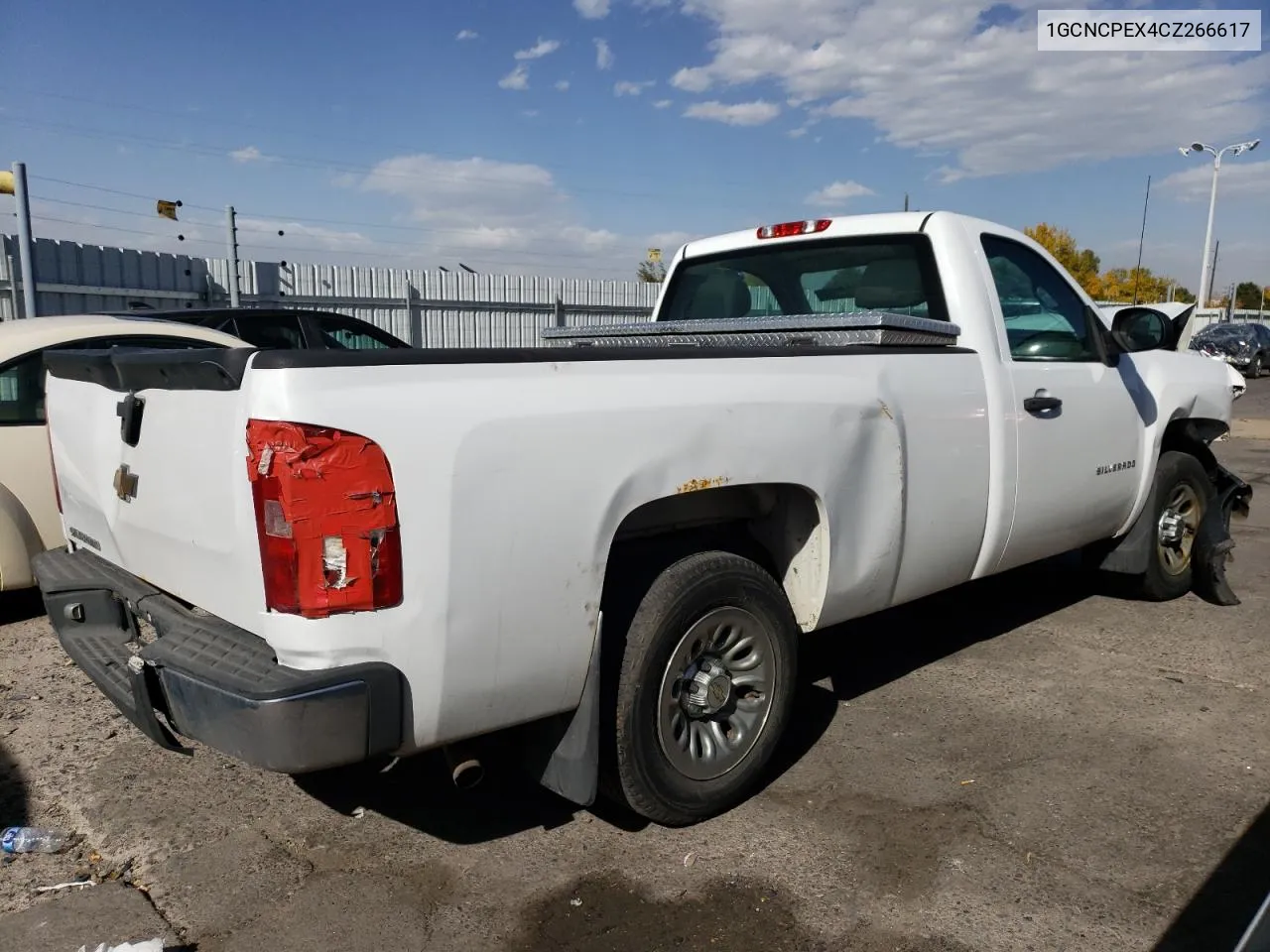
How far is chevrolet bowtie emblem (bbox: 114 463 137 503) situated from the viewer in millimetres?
3077

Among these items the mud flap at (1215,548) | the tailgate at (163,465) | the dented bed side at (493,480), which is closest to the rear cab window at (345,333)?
the tailgate at (163,465)

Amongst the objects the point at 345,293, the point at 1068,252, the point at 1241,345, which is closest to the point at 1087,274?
the point at 1068,252

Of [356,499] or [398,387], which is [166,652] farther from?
[398,387]

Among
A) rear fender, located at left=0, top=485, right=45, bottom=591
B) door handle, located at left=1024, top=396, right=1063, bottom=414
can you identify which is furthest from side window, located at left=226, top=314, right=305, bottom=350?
door handle, located at left=1024, top=396, right=1063, bottom=414

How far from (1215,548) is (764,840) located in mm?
3866

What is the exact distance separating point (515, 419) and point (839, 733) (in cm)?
223

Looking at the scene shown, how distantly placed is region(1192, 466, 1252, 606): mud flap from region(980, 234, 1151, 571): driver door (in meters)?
0.93

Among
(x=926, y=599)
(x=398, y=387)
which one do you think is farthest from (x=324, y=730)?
(x=926, y=599)

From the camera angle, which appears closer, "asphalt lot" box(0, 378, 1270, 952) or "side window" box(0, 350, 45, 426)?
"asphalt lot" box(0, 378, 1270, 952)

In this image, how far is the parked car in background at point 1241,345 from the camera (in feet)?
95.1

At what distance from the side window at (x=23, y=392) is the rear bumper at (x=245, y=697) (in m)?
2.70

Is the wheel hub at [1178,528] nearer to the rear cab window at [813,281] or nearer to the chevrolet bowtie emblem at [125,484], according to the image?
the rear cab window at [813,281]

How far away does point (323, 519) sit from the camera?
2.36 metres

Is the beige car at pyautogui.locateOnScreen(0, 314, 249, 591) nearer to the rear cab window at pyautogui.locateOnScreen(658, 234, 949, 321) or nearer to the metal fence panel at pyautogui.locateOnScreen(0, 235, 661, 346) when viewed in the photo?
the rear cab window at pyautogui.locateOnScreen(658, 234, 949, 321)
